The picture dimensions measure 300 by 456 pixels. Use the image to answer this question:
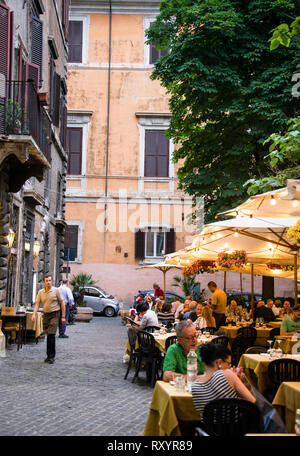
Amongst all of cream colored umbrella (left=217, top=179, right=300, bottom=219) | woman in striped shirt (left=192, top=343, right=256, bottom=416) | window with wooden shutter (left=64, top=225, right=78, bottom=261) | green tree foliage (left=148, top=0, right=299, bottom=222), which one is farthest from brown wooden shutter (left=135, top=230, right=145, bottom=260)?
woman in striped shirt (left=192, top=343, right=256, bottom=416)

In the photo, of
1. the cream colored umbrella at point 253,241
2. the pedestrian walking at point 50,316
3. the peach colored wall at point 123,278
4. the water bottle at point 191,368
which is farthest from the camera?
the peach colored wall at point 123,278

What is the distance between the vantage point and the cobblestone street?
21.6 ft

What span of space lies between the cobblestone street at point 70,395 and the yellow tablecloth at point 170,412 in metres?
1.04

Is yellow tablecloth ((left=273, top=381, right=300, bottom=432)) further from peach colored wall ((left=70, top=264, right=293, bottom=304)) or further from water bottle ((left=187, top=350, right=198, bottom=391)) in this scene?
peach colored wall ((left=70, top=264, right=293, bottom=304))

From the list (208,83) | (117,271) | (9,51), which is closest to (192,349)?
(9,51)

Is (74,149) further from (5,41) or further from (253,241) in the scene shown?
(253,241)

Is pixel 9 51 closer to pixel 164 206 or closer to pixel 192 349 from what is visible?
pixel 192 349

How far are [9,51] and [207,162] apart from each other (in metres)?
8.30

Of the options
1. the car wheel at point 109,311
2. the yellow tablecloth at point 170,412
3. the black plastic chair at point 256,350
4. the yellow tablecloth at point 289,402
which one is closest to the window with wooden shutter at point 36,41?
the black plastic chair at point 256,350

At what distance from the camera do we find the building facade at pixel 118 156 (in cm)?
3089

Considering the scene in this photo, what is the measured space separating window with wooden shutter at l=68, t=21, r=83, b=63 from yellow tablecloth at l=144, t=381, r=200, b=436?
96.0ft

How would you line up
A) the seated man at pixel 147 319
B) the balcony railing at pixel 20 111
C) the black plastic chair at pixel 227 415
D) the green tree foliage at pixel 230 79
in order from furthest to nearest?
the green tree foliage at pixel 230 79
the balcony railing at pixel 20 111
the seated man at pixel 147 319
the black plastic chair at pixel 227 415

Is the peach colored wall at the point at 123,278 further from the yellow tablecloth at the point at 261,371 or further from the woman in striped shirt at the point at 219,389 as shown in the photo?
the woman in striped shirt at the point at 219,389

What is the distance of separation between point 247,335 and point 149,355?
258cm
